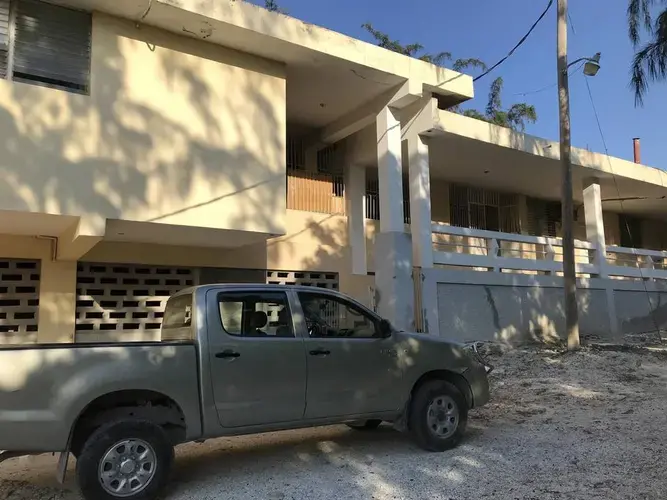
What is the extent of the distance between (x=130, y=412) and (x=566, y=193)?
33.8ft

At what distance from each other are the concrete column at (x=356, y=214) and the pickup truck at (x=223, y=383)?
766 cm

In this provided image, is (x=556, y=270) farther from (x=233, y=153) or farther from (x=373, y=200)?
(x=233, y=153)

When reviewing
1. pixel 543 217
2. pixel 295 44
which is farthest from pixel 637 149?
pixel 295 44

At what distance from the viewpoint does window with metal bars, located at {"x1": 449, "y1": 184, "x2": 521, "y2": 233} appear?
56.8ft

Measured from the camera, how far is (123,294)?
10883mm

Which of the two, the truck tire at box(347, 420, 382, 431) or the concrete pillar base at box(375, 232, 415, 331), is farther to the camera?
the concrete pillar base at box(375, 232, 415, 331)

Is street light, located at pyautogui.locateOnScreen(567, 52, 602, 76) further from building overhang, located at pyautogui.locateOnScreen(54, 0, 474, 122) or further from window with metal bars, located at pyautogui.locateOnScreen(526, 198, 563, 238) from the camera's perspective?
window with metal bars, located at pyautogui.locateOnScreen(526, 198, 563, 238)

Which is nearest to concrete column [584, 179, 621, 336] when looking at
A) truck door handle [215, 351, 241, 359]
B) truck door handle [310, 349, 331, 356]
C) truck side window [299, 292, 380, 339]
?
truck side window [299, 292, 380, 339]

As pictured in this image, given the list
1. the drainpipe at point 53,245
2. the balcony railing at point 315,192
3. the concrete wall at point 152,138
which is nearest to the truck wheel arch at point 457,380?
the concrete wall at point 152,138

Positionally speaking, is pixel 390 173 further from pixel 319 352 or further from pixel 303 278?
pixel 319 352

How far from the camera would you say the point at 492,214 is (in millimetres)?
18375

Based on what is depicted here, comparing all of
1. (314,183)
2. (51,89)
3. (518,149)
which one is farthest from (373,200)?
(51,89)

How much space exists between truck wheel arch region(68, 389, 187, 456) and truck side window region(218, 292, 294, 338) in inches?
32.6

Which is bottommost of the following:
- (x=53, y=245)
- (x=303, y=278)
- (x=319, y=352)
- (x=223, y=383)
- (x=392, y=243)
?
(x=223, y=383)
